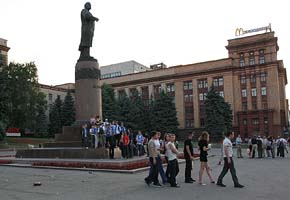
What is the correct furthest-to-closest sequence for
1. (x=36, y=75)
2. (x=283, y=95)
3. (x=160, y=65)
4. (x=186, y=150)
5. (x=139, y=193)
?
(x=160, y=65)
(x=283, y=95)
(x=36, y=75)
(x=186, y=150)
(x=139, y=193)

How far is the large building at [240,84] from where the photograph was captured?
7288cm

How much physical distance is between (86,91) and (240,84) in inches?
2289

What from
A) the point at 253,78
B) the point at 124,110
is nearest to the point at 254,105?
the point at 253,78

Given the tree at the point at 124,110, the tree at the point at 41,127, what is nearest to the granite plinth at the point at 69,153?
the tree at the point at 124,110

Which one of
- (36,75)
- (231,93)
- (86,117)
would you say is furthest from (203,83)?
(86,117)

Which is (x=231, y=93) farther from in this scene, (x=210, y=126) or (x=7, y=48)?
(x=7, y=48)

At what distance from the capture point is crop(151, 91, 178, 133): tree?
6688 centimetres

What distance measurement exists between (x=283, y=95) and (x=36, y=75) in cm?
5567

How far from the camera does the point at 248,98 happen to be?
248ft

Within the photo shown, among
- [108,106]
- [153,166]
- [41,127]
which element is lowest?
[153,166]

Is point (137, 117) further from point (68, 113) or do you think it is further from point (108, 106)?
point (68, 113)

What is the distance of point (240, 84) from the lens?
250 feet

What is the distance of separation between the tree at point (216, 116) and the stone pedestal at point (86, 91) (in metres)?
43.3

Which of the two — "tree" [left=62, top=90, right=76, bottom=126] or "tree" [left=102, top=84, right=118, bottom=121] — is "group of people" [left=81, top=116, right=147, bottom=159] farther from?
"tree" [left=62, top=90, right=76, bottom=126]
